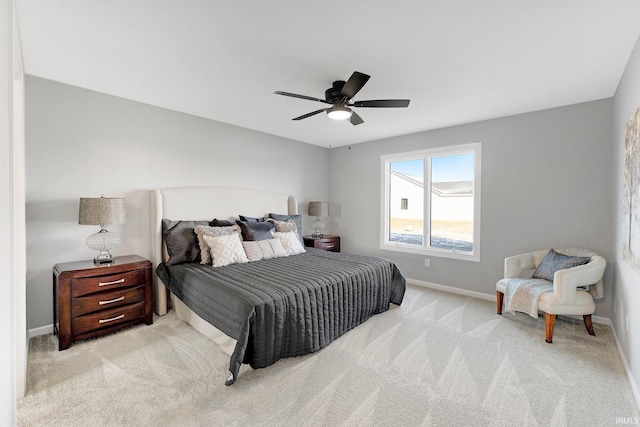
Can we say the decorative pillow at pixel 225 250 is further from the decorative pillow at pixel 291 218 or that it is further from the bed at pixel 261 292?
the decorative pillow at pixel 291 218

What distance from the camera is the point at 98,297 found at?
276 cm

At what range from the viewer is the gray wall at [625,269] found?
2076 mm

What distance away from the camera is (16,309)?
1.90 meters

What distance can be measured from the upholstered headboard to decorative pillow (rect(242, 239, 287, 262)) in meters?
0.85

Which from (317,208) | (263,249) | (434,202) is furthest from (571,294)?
(317,208)

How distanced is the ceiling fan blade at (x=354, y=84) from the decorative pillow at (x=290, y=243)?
7.11 ft

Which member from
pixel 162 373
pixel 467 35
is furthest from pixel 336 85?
pixel 162 373

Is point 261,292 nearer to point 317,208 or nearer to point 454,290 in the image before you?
point 317,208

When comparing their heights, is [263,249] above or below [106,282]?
above

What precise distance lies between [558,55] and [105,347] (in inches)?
184

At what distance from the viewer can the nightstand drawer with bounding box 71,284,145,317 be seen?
2.65 metres

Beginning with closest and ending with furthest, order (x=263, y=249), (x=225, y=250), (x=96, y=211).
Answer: (x=96, y=211) → (x=225, y=250) → (x=263, y=249)

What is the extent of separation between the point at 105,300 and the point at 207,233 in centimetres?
117

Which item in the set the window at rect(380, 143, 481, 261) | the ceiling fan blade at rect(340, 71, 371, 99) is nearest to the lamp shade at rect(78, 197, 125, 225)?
the ceiling fan blade at rect(340, 71, 371, 99)
